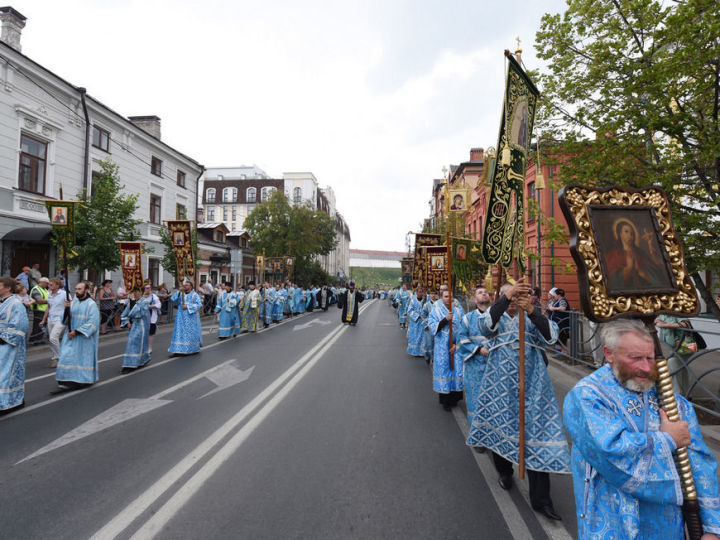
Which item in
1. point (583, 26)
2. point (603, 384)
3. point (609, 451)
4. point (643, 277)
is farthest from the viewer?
point (583, 26)

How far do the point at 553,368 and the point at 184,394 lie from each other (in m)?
7.68

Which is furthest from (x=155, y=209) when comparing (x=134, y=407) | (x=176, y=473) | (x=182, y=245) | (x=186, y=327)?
(x=176, y=473)

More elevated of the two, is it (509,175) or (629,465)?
(509,175)

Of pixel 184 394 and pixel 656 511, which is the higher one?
pixel 656 511

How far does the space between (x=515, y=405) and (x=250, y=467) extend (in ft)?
8.03

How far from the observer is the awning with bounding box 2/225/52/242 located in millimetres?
14516

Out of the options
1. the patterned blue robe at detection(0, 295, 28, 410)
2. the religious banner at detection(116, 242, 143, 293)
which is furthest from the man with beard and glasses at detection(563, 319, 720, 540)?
the religious banner at detection(116, 242, 143, 293)

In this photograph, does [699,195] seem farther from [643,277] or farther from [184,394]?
[184,394]

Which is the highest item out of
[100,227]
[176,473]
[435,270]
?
[100,227]

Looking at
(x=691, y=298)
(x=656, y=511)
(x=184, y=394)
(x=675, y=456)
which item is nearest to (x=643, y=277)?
(x=691, y=298)

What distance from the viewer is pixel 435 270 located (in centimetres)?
1016

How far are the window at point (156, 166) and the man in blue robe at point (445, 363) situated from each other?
23913 millimetres

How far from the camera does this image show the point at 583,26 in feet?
24.6

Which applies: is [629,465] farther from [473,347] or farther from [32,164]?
[32,164]
